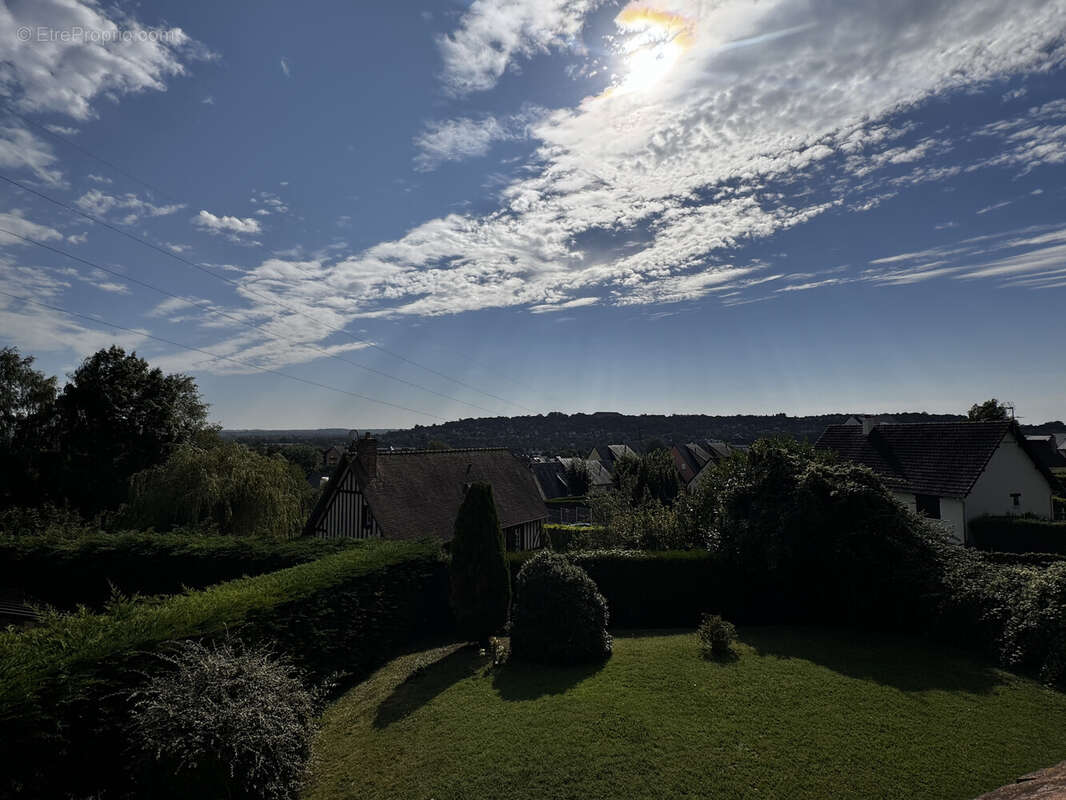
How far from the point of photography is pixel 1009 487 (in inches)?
951

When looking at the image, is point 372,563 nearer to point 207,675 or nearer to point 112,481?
point 207,675

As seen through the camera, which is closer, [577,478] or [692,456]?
[577,478]

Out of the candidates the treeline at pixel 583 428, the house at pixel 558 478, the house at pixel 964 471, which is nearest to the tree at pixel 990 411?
the house at pixel 964 471

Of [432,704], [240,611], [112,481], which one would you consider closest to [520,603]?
[432,704]

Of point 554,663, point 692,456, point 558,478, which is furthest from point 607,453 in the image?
point 554,663

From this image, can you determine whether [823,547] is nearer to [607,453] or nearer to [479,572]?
[479,572]

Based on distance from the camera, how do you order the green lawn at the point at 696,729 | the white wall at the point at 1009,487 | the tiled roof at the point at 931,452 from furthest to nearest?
the tiled roof at the point at 931,452 → the white wall at the point at 1009,487 → the green lawn at the point at 696,729

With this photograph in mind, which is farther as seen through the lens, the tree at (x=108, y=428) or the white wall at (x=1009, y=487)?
the tree at (x=108, y=428)

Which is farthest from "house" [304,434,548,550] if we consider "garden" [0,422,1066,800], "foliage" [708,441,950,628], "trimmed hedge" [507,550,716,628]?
"foliage" [708,441,950,628]

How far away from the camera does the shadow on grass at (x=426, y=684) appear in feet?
28.6

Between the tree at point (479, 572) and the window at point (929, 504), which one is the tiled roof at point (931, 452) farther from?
the tree at point (479, 572)

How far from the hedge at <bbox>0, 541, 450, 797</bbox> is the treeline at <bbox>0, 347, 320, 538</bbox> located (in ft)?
48.4

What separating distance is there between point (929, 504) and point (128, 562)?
101ft

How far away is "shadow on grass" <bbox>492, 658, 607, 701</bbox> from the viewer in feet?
29.4
